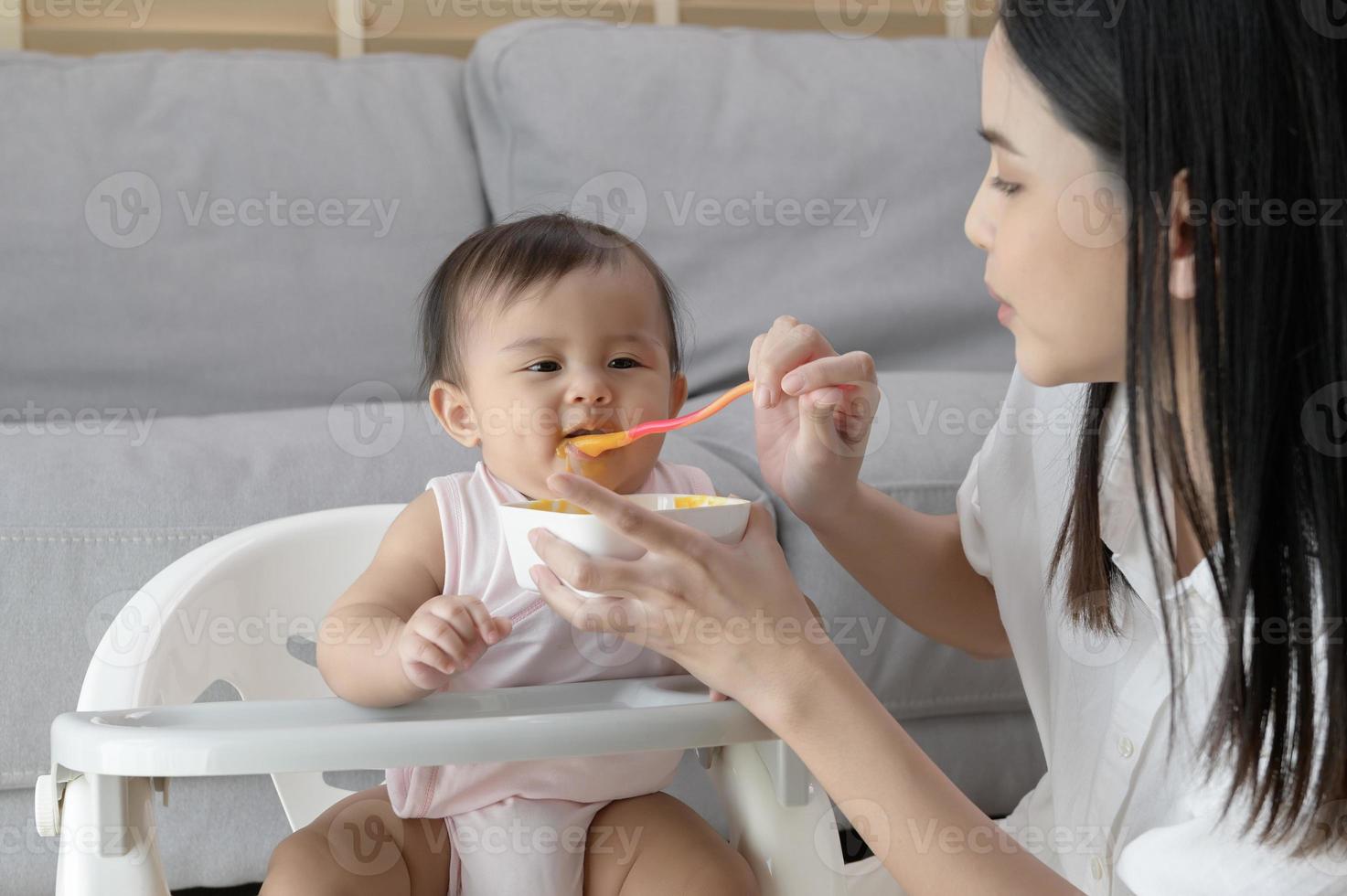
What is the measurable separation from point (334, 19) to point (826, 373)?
1.81 meters

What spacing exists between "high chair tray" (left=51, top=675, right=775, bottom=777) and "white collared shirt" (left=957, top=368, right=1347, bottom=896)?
29cm

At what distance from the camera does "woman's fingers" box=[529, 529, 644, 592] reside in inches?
29.2

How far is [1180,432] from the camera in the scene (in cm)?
74

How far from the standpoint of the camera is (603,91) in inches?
79.3

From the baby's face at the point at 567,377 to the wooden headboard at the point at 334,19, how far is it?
4.93 feet

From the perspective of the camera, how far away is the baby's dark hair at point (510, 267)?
101 cm

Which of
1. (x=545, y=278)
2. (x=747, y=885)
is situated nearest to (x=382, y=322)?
(x=545, y=278)

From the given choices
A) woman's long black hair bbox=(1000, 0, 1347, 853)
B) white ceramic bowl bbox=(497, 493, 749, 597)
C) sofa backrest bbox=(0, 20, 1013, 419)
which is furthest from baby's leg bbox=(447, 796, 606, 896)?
sofa backrest bbox=(0, 20, 1013, 419)

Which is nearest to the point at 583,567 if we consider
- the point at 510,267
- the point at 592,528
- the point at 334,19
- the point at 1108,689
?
the point at 592,528

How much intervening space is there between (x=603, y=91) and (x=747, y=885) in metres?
1.43

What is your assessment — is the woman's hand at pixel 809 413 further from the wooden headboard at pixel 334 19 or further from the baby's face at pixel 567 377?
the wooden headboard at pixel 334 19

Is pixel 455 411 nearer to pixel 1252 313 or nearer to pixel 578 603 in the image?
pixel 578 603

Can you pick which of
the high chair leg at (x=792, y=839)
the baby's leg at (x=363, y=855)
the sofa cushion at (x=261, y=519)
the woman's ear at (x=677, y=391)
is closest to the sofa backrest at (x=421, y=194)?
the sofa cushion at (x=261, y=519)

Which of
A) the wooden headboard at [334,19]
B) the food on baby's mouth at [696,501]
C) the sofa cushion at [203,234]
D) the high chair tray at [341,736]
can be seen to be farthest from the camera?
the wooden headboard at [334,19]
